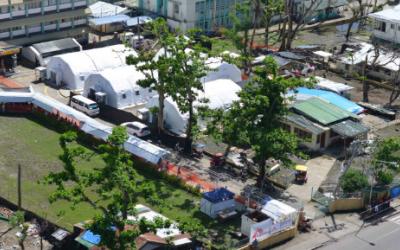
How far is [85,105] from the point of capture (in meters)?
56.8

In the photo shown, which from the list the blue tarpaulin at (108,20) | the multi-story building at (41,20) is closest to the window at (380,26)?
the blue tarpaulin at (108,20)

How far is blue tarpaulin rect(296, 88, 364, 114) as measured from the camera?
5685cm

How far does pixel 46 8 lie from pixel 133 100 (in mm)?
16164

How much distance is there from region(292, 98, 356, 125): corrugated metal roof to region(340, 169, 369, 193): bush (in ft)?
26.9

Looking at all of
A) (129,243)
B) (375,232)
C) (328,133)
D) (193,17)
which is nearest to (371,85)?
(328,133)

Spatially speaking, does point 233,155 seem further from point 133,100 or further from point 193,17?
point 193,17

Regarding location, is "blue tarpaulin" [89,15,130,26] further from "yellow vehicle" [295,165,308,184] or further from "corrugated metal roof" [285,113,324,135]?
"yellow vehicle" [295,165,308,184]

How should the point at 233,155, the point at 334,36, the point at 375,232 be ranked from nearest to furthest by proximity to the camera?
the point at 375,232 → the point at 233,155 → the point at 334,36

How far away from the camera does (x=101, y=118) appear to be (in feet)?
186

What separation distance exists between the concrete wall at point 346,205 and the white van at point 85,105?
20.6m

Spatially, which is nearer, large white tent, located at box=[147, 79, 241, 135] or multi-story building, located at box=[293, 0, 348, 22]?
large white tent, located at box=[147, 79, 241, 135]

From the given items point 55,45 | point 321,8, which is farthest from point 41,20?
point 321,8

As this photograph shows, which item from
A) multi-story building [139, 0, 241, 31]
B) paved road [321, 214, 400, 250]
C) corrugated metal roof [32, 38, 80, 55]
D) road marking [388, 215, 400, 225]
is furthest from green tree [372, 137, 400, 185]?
multi-story building [139, 0, 241, 31]

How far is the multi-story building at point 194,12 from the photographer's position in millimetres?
77562
